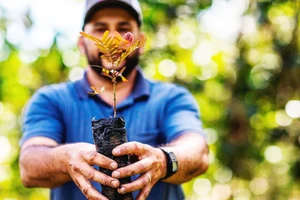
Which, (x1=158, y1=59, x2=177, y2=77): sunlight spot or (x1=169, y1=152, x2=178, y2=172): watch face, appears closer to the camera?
(x1=169, y1=152, x2=178, y2=172): watch face

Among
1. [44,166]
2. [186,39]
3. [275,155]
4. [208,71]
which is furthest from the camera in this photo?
[275,155]

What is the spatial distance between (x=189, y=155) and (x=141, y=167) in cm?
55

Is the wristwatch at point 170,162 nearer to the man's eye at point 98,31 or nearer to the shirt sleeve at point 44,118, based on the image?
the shirt sleeve at point 44,118

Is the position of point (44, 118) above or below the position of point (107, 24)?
below

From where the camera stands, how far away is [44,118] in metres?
2.66

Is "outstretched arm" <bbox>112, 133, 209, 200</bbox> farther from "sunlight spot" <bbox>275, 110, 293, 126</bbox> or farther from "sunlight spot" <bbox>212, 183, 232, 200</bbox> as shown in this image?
"sunlight spot" <bbox>212, 183, 232, 200</bbox>

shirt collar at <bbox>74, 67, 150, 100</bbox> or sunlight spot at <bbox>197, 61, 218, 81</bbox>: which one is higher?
sunlight spot at <bbox>197, 61, 218, 81</bbox>

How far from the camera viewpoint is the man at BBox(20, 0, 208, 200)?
2.28 metres

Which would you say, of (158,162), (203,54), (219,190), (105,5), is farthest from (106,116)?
(219,190)

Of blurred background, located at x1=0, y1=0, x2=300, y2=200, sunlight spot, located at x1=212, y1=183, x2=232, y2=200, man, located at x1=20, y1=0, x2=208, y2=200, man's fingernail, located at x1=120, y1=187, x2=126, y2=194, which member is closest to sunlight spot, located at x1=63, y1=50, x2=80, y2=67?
blurred background, located at x1=0, y1=0, x2=300, y2=200

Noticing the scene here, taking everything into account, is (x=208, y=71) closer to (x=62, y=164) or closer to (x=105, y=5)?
(x=105, y=5)

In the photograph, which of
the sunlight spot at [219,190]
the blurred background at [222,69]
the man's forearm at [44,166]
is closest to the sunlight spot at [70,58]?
the blurred background at [222,69]

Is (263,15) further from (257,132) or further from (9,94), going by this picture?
(9,94)

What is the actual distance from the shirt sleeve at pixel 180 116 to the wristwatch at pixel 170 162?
489 mm
